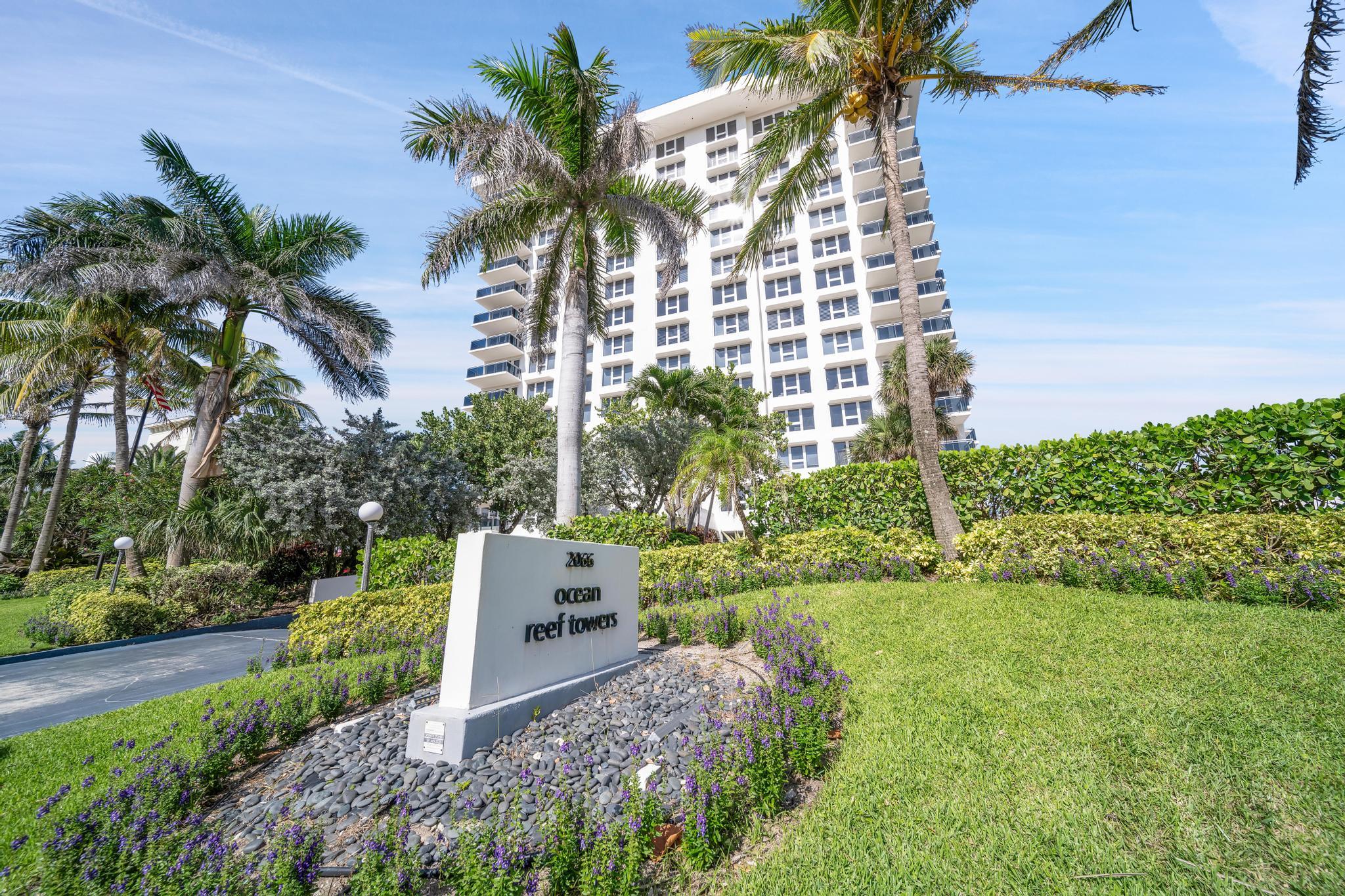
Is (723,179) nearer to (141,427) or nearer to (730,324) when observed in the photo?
(730,324)

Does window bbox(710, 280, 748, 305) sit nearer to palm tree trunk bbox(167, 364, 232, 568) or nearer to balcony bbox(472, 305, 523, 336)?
balcony bbox(472, 305, 523, 336)

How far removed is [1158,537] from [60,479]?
34221 millimetres

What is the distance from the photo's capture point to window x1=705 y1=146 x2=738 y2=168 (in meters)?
39.9

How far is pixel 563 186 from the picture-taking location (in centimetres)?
1302

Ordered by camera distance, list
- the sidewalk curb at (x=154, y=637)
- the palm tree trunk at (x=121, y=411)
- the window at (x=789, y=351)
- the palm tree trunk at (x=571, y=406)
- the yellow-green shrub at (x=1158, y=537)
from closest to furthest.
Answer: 1. the yellow-green shrub at (x=1158, y=537)
2. the sidewalk curb at (x=154, y=637)
3. the palm tree trunk at (x=571, y=406)
4. the palm tree trunk at (x=121, y=411)
5. the window at (x=789, y=351)

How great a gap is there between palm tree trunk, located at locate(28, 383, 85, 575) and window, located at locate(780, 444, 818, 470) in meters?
32.3

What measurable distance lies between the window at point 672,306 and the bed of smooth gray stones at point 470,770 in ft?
114

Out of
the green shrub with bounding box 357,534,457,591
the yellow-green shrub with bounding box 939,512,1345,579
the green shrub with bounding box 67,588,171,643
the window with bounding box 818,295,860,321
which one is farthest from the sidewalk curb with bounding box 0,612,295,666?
the window with bounding box 818,295,860,321

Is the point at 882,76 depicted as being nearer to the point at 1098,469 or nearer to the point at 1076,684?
the point at 1098,469

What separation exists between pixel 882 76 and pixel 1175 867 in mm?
12810

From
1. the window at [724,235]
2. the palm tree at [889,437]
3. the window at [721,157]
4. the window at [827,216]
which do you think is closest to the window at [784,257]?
the window at [827,216]

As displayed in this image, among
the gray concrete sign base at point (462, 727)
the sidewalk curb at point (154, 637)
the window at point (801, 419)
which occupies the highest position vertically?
the window at point (801, 419)

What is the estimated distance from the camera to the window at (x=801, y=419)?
1320 inches

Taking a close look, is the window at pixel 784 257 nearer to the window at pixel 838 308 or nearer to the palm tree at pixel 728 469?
the window at pixel 838 308
